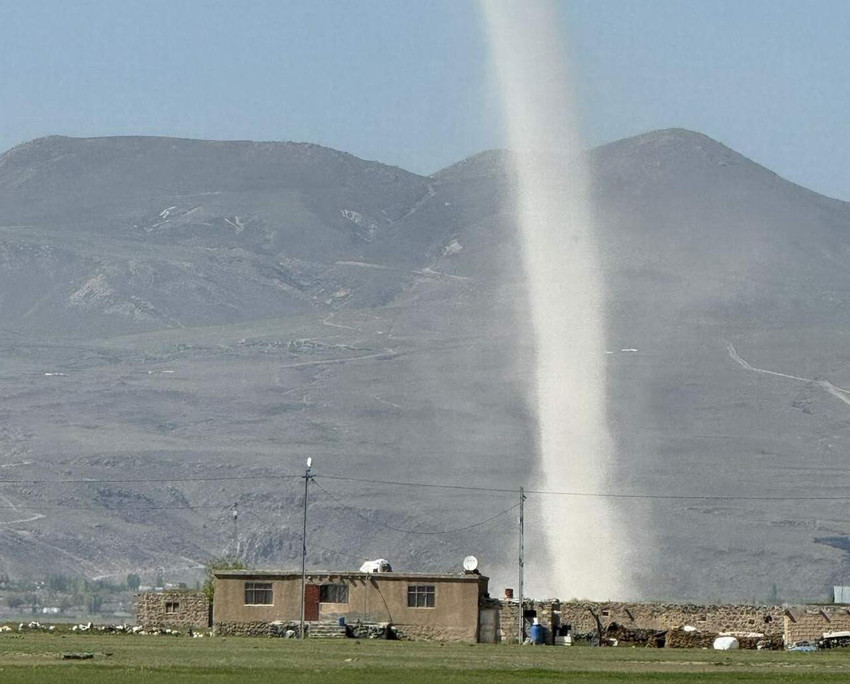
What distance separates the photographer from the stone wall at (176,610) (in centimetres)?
7106

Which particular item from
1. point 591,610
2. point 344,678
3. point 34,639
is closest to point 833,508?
point 591,610

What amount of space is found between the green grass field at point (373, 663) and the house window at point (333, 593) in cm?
869

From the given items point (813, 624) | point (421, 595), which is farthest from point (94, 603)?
point (813, 624)

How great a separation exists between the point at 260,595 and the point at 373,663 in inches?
917

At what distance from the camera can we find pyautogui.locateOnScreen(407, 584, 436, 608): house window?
62938 mm

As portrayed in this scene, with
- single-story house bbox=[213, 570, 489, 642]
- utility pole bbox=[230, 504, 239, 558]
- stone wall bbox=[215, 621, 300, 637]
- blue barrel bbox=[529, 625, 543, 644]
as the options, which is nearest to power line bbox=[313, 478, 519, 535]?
utility pole bbox=[230, 504, 239, 558]

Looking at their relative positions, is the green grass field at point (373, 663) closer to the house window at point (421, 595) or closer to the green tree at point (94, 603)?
the house window at point (421, 595)

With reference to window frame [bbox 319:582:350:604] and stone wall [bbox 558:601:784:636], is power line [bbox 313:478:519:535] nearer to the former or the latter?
stone wall [bbox 558:601:784:636]

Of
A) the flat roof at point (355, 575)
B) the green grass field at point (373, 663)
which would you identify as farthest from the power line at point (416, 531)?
the green grass field at point (373, 663)

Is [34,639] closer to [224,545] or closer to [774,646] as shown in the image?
[774,646]

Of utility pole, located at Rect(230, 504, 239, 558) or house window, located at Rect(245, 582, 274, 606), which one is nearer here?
house window, located at Rect(245, 582, 274, 606)

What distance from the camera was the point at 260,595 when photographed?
210ft

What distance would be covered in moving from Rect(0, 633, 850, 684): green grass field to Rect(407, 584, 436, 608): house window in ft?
24.4

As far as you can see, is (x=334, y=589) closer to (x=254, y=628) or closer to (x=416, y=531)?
(x=254, y=628)
